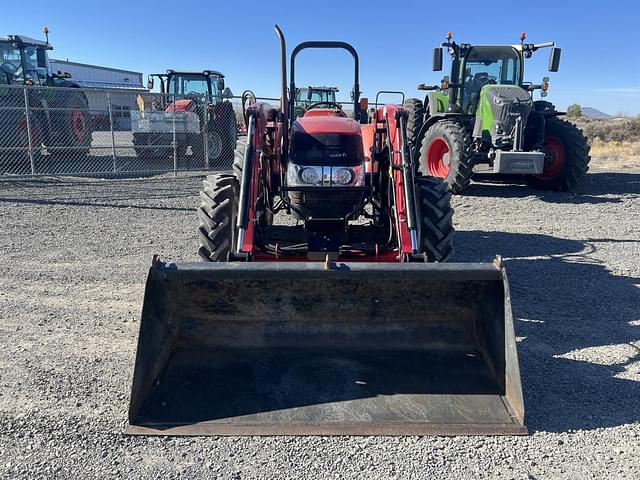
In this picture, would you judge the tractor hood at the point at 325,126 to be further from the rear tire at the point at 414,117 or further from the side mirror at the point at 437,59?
the rear tire at the point at 414,117

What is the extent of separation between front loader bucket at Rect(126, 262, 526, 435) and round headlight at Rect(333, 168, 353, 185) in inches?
53.3

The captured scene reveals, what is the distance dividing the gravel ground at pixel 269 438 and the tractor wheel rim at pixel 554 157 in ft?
9.23

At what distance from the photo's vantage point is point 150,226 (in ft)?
26.7

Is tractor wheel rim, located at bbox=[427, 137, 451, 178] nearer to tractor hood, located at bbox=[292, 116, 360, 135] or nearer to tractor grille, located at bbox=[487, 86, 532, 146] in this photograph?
tractor grille, located at bbox=[487, 86, 532, 146]

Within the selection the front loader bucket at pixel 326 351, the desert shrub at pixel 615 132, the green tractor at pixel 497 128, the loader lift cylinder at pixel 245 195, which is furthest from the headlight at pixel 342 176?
the desert shrub at pixel 615 132

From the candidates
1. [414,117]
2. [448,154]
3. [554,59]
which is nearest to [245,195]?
[448,154]

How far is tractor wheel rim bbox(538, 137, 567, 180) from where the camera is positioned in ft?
35.8

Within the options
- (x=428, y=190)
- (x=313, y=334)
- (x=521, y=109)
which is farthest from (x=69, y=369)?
(x=521, y=109)

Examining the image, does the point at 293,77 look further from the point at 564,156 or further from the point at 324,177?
the point at 564,156

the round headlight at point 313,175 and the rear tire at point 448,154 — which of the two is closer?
the round headlight at point 313,175

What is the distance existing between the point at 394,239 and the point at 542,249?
3.24 m

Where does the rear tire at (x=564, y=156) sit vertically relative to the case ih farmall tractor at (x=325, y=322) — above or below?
above

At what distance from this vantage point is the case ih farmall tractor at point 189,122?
13852 mm

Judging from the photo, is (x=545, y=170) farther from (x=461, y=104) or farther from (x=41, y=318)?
(x=41, y=318)
